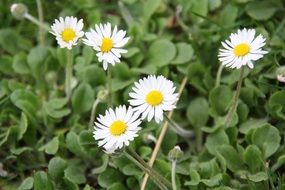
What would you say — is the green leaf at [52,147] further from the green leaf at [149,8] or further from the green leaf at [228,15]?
the green leaf at [228,15]

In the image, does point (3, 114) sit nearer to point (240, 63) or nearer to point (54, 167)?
point (54, 167)

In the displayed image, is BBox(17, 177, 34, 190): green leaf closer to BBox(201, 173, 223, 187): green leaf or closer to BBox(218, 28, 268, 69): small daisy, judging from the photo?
BBox(201, 173, 223, 187): green leaf

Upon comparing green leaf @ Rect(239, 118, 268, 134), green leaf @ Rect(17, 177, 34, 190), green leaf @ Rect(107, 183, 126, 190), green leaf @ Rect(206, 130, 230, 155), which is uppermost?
green leaf @ Rect(239, 118, 268, 134)

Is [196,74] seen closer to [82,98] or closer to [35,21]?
[82,98]

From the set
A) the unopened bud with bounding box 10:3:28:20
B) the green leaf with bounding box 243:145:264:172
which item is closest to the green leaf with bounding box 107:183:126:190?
the green leaf with bounding box 243:145:264:172

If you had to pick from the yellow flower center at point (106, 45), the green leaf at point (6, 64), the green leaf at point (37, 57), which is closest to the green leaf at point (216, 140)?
the yellow flower center at point (106, 45)

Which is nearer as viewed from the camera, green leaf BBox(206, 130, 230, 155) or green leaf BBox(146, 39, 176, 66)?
green leaf BBox(206, 130, 230, 155)

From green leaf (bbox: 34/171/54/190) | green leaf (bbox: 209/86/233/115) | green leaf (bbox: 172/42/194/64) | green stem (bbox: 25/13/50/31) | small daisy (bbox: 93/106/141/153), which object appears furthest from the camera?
green stem (bbox: 25/13/50/31)
